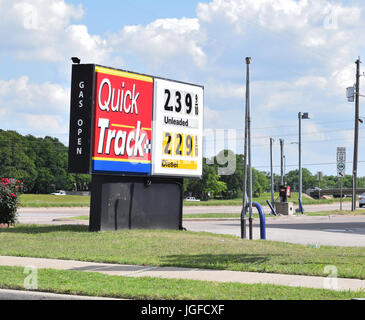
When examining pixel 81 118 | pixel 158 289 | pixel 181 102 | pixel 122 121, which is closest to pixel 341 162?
pixel 181 102

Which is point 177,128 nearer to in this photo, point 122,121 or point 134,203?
point 122,121

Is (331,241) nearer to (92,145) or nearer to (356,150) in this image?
(92,145)

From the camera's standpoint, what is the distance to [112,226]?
65.1 feet

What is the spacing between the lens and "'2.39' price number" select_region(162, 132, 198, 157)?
21.6m

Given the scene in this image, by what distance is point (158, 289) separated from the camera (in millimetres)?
9484

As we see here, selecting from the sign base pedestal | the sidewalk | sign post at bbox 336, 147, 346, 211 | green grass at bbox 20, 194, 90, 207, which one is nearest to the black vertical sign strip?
the sign base pedestal

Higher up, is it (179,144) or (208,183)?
(208,183)

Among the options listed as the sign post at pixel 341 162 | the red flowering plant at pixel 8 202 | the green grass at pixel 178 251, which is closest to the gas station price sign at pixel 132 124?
the green grass at pixel 178 251

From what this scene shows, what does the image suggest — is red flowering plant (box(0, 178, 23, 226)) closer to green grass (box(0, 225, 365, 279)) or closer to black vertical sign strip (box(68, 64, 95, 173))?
green grass (box(0, 225, 365, 279))

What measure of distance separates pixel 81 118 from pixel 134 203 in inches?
142

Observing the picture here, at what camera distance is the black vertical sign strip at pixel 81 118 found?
19.4m

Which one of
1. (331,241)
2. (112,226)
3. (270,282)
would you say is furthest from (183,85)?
(270,282)

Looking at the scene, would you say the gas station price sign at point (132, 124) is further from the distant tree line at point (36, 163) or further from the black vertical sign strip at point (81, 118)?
the distant tree line at point (36, 163)

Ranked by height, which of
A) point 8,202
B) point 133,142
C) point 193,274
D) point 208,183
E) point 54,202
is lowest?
point 193,274
